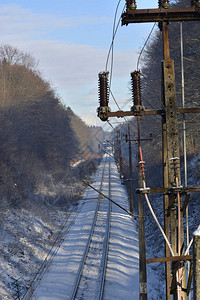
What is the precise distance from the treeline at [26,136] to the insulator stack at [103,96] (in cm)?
1696

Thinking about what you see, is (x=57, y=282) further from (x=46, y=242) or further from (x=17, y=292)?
(x=46, y=242)

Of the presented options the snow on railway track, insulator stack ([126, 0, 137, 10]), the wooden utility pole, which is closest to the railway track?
the snow on railway track

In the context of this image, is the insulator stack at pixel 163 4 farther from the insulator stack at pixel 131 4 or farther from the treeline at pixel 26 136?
the treeline at pixel 26 136

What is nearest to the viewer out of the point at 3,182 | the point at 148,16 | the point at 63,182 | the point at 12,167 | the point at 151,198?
the point at 148,16

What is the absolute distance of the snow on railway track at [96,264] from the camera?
13570 mm

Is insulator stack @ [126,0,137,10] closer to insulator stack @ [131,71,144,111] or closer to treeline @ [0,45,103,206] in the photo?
insulator stack @ [131,71,144,111]

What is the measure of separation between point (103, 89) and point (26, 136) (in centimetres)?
3039

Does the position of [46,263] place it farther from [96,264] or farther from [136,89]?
[136,89]

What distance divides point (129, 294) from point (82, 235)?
8.21 metres

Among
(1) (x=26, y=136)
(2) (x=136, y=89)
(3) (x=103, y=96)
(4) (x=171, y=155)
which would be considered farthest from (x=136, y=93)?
(1) (x=26, y=136)

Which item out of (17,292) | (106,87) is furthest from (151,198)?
(106,87)

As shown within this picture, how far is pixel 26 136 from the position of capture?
38344mm

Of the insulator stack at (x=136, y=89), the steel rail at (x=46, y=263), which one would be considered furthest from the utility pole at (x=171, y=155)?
the steel rail at (x=46, y=263)

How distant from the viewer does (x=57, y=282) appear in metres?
14.5
